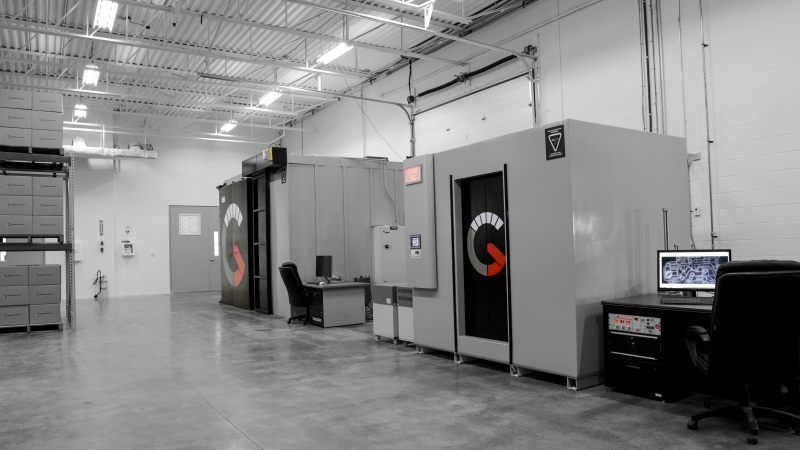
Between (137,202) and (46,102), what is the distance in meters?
7.13

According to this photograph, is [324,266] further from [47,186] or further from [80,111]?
[80,111]

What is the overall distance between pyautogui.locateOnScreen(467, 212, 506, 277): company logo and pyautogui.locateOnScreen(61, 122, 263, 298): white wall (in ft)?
39.8

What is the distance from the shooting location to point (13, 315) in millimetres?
8023

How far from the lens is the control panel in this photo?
12.8ft

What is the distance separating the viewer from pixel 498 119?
8867 mm

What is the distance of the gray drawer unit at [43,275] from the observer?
8031mm

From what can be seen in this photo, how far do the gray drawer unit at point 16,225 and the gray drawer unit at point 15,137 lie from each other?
41.5 inches

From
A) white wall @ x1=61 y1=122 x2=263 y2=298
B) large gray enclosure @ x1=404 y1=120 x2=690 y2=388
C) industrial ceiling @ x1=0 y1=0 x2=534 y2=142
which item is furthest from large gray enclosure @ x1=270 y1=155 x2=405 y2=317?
white wall @ x1=61 y1=122 x2=263 y2=298

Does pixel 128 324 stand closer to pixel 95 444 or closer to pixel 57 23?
pixel 57 23

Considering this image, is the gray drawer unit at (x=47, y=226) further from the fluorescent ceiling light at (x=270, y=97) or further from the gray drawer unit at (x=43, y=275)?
the fluorescent ceiling light at (x=270, y=97)

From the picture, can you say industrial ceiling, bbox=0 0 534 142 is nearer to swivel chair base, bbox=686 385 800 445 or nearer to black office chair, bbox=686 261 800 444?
black office chair, bbox=686 261 800 444

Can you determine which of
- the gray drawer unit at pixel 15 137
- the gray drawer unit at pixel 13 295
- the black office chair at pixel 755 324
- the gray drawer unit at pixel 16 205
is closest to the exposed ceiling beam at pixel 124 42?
the gray drawer unit at pixel 15 137

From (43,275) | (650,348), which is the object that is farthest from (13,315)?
(650,348)

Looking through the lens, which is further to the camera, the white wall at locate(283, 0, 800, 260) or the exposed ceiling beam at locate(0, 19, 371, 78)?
the exposed ceiling beam at locate(0, 19, 371, 78)
